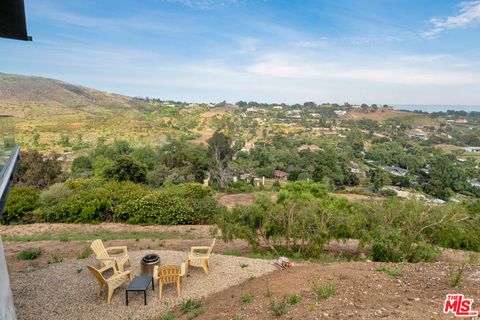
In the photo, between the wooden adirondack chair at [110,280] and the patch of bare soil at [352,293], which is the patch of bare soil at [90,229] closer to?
the wooden adirondack chair at [110,280]

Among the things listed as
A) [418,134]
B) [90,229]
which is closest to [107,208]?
[90,229]

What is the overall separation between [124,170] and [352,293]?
69.7ft

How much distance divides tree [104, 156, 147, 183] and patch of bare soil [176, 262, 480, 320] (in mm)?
18960

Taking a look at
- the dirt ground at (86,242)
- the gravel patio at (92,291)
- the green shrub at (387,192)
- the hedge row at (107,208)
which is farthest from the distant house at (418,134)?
the gravel patio at (92,291)

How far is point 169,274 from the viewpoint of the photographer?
617 centimetres

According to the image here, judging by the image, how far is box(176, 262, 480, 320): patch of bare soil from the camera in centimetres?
409

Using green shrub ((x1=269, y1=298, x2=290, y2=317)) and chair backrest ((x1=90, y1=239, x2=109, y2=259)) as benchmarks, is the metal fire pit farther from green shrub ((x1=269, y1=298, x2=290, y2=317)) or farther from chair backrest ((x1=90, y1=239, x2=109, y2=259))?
green shrub ((x1=269, y1=298, x2=290, y2=317))

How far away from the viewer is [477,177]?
4766 centimetres

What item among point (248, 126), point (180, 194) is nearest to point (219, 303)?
point (180, 194)

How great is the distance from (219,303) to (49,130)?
6026 cm

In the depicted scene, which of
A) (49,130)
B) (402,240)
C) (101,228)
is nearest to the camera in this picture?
(402,240)

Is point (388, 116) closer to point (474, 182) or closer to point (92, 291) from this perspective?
point (474, 182)

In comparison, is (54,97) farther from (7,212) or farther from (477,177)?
(477,177)

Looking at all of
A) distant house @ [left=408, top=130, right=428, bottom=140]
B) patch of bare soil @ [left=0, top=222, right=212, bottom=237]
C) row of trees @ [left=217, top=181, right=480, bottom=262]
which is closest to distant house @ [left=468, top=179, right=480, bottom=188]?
distant house @ [left=408, top=130, right=428, bottom=140]
